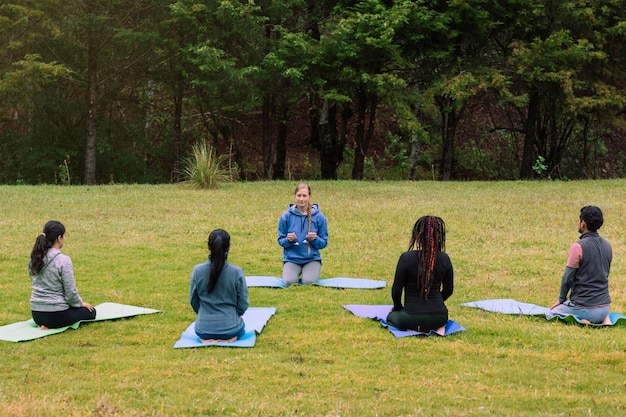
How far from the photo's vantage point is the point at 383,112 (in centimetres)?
3669

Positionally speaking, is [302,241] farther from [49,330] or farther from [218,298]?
[49,330]

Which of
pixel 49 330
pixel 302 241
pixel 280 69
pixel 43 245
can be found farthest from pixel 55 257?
pixel 280 69

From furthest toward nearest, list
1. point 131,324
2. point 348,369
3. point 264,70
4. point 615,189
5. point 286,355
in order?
point 264,70
point 615,189
point 131,324
point 286,355
point 348,369

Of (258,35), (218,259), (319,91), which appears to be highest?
(258,35)

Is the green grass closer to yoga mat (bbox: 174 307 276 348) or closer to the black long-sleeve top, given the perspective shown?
yoga mat (bbox: 174 307 276 348)

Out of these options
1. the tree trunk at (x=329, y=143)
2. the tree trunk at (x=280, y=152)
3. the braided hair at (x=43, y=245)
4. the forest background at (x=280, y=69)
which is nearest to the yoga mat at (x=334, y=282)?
the braided hair at (x=43, y=245)

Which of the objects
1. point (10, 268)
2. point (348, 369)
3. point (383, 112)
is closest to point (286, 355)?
point (348, 369)

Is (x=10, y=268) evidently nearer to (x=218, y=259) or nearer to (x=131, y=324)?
(x=131, y=324)

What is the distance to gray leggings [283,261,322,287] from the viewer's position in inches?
372

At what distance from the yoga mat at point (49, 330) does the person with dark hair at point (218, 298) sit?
1.39 meters

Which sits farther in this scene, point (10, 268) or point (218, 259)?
point (10, 268)

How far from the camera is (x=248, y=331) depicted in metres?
6.85

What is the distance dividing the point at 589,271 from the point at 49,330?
17.9ft

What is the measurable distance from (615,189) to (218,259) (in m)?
17.3
